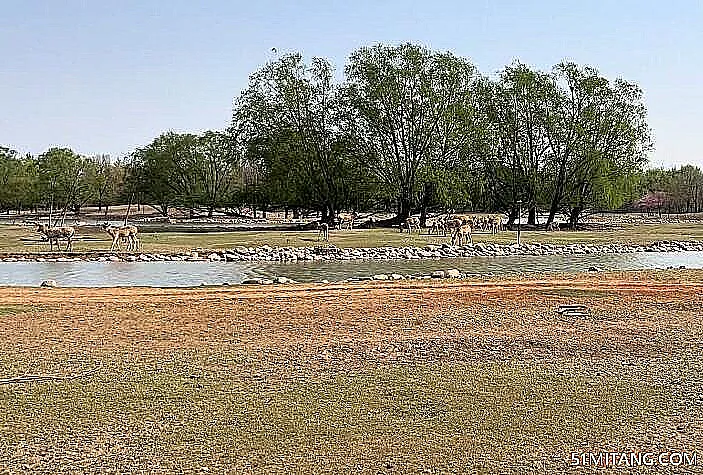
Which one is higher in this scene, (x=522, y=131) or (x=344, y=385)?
(x=522, y=131)

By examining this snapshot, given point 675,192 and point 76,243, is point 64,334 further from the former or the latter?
point 675,192

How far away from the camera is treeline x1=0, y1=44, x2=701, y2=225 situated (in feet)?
221

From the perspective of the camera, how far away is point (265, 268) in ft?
102

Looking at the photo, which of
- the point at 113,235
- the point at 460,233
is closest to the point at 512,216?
the point at 460,233

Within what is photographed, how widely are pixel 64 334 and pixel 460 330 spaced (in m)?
5.55

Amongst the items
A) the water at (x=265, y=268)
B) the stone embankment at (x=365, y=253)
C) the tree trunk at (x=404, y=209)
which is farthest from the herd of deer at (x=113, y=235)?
the tree trunk at (x=404, y=209)

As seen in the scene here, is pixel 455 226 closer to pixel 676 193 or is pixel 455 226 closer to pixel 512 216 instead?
pixel 512 216

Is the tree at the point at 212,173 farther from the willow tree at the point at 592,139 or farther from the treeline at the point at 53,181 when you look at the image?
the willow tree at the point at 592,139

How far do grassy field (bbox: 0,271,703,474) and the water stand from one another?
33.5ft

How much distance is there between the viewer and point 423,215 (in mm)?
66500

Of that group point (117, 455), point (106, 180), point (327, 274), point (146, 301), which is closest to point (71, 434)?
point (117, 455)

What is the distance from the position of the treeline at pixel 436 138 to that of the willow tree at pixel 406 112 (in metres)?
0.10

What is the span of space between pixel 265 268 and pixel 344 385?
22.5 meters

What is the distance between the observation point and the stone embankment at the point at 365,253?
3319cm
